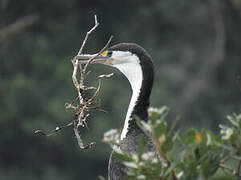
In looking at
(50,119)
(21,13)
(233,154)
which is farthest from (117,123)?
(233,154)

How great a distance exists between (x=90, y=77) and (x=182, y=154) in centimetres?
1244

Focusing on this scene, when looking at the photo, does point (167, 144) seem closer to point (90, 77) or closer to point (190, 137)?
point (190, 137)

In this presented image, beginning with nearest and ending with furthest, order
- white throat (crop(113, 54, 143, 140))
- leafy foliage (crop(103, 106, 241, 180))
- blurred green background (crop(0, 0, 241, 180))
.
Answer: leafy foliage (crop(103, 106, 241, 180)), white throat (crop(113, 54, 143, 140)), blurred green background (crop(0, 0, 241, 180))

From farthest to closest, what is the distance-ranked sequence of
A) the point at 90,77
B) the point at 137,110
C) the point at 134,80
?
1. the point at 90,77
2. the point at 134,80
3. the point at 137,110

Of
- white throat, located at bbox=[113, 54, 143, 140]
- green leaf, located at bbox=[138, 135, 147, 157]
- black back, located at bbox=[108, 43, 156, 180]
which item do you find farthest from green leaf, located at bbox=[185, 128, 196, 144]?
white throat, located at bbox=[113, 54, 143, 140]

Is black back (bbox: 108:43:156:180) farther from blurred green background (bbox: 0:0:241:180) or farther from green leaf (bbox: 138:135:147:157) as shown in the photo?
blurred green background (bbox: 0:0:241:180)

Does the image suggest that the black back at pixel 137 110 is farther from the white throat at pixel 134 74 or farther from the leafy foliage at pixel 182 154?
the leafy foliage at pixel 182 154

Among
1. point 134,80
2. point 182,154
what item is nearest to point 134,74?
point 134,80

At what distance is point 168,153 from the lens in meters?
2.41

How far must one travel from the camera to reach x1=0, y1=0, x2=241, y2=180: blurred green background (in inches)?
588

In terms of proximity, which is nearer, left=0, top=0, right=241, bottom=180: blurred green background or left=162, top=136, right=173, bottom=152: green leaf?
left=162, top=136, right=173, bottom=152: green leaf

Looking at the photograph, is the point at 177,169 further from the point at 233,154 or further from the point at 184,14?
the point at 184,14

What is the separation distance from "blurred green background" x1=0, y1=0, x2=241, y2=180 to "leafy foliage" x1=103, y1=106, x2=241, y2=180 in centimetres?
1172

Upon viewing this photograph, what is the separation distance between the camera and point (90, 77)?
1483cm
